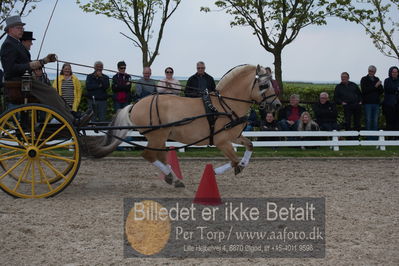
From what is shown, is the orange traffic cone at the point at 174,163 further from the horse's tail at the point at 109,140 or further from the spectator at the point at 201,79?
the spectator at the point at 201,79

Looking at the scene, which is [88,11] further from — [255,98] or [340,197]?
[340,197]

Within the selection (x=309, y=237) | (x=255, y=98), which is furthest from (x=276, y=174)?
(x=309, y=237)

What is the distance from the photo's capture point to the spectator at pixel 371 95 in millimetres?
14695

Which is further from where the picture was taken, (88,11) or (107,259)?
(88,11)

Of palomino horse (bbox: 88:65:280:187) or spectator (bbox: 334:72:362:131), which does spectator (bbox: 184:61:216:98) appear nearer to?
palomino horse (bbox: 88:65:280:187)

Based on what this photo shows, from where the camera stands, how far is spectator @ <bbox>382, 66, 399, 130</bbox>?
48.6ft

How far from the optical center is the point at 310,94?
691 inches

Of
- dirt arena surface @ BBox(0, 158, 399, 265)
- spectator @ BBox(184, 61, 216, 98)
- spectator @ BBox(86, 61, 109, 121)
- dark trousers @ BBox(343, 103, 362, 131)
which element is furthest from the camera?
dark trousers @ BBox(343, 103, 362, 131)

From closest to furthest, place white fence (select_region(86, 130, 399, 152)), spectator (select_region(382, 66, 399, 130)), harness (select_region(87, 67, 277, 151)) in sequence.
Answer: harness (select_region(87, 67, 277, 151)) < white fence (select_region(86, 130, 399, 152)) < spectator (select_region(382, 66, 399, 130))

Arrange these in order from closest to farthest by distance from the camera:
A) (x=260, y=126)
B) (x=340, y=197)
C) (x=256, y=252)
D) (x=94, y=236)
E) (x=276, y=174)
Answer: (x=256, y=252) → (x=94, y=236) → (x=340, y=197) → (x=276, y=174) → (x=260, y=126)

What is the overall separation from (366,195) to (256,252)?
3.68 m

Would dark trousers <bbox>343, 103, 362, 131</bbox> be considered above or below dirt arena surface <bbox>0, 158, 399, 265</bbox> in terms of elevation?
above

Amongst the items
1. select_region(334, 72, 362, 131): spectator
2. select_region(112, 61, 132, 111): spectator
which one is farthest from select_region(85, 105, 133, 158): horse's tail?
select_region(334, 72, 362, 131): spectator

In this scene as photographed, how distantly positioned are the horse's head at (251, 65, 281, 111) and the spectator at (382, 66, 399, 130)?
700 centimetres
